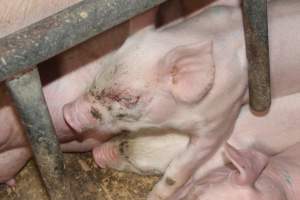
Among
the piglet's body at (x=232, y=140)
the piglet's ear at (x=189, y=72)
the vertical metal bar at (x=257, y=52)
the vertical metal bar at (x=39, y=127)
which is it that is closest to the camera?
the vertical metal bar at (x=39, y=127)

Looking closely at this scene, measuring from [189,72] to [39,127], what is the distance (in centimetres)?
52

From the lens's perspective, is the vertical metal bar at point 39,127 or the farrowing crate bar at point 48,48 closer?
the farrowing crate bar at point 48,48

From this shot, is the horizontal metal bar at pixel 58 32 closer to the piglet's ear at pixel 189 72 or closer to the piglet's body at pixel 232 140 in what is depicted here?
the piglet's ear at pixel 189 72

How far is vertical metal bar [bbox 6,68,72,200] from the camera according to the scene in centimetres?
167

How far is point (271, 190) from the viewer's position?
211 cm

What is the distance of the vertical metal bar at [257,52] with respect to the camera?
194cm

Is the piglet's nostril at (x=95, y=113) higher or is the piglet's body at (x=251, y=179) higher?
A: the piglet's nostril at (x=95, y=113)

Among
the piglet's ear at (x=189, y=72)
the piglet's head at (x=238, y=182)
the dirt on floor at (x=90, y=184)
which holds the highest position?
the piglet's ear at (x=189, y=72)

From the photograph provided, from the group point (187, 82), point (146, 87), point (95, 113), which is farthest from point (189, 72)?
point (95, 113)

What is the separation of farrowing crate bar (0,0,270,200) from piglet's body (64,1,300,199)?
0.26 metres

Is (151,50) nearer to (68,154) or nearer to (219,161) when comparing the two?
(219,161)

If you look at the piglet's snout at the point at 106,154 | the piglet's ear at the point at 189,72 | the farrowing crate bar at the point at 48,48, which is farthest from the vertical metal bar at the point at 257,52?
the piglet's snout at the point at 106,154

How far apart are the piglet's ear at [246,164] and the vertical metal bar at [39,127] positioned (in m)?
0.45

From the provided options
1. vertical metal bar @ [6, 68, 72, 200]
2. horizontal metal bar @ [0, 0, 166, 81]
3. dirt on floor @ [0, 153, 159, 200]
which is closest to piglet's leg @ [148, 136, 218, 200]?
dirt on floor @ [0, 153, 159, 200]
